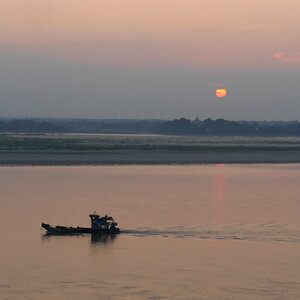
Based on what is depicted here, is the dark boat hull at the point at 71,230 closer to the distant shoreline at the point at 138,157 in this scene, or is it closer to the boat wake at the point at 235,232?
the boat wake at the point at 235,232

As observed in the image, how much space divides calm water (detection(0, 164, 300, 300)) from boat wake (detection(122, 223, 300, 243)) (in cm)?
4

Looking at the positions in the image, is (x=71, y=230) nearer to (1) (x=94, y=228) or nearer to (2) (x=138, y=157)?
(1) (x=94, y=228)

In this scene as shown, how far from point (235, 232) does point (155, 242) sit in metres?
3.42

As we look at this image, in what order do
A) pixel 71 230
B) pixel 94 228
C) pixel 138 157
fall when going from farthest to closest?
pixel 138 157
pixel 94 228
pixel 71 230

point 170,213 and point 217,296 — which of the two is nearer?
point 217,296

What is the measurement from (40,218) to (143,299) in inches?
541

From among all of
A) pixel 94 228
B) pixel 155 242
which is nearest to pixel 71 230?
pixel 94 228

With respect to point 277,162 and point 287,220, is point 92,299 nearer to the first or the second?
point 287,220

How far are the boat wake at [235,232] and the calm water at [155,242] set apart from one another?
4 cm

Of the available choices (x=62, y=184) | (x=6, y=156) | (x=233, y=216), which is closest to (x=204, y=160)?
(x=6, y=156)

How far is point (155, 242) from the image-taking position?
30.0 meters

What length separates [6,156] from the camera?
76250 millimetres

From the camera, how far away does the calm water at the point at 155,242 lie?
77.3 ft

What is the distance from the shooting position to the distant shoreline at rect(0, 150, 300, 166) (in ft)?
234
